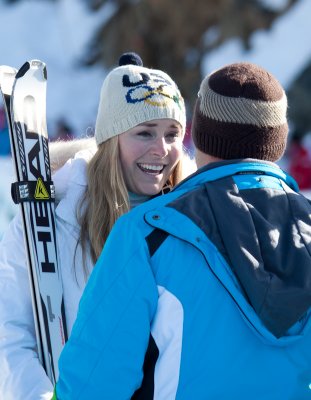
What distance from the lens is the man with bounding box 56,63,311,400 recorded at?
1620mm

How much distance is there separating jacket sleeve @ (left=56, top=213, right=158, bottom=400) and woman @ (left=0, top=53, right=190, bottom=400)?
92 cm

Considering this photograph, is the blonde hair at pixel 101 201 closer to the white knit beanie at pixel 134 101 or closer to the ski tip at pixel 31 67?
the white knit beanie at pixel 134 101

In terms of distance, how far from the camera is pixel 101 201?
2703mm

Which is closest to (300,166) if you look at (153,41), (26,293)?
(153,41)

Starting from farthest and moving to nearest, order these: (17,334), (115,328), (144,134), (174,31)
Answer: (174,31) < (144,134) < (17,334) < (115,328)

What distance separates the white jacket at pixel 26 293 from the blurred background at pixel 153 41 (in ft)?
35.0

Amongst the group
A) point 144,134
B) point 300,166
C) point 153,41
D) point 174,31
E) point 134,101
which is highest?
point 134,101

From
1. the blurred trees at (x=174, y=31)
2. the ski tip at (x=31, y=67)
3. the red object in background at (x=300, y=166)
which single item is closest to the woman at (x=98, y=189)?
the ski tip at (x=31, y=67)

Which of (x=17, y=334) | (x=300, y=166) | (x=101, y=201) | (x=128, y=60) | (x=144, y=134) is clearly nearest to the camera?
(x=17, y=334)

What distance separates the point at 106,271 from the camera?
1658 mm

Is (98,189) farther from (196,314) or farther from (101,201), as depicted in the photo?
(196,314)

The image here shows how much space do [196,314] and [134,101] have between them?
1.32m

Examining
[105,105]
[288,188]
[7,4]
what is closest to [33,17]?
[7,4]

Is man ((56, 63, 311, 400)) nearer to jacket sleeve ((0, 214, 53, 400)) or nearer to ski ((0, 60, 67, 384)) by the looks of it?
jacket sleeve ((0, 214, 53, 400))
